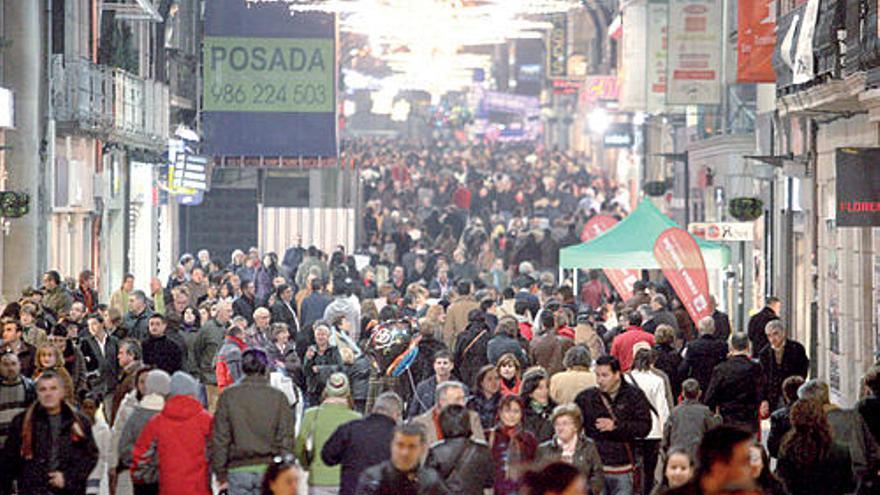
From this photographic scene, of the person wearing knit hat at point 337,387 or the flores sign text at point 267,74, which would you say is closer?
the person wearing knit hat at point 337,387

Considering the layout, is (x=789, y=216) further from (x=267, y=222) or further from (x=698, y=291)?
(x=267, y=222)

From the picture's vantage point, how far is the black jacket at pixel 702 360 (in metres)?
19.0

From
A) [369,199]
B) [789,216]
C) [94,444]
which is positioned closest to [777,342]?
[94,444]

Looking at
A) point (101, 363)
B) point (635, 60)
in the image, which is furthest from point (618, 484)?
point (635, 60)

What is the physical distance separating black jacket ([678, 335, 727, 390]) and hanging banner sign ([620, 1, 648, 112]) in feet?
76.4

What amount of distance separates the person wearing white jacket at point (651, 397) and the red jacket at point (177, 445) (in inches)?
145

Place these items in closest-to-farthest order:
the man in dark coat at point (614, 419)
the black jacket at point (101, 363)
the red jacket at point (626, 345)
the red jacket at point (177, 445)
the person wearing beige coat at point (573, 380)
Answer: the red jacket at point (177, 445), the man in dark coat at point (614, 419), the person wearing beige coat at point (573, 380), the black jacket at point (101, 363), the red jacket at point (626, 345)

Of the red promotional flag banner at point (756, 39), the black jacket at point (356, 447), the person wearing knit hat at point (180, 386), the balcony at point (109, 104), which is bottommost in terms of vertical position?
the black jacket at point (356, 447)

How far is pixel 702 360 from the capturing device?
62.5 feet

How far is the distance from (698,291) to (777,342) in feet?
18.6

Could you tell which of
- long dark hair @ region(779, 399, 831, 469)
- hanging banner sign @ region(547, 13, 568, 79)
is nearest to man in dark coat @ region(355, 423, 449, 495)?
long dark hair @ region(779, 399, 831, 469)

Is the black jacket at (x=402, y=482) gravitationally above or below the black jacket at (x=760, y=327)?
below

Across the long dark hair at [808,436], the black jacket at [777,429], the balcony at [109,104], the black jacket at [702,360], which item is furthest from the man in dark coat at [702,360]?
the balcony at [109,104]

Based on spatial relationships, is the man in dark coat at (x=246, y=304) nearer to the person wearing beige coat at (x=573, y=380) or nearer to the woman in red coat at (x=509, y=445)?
the person wearing beige coat at (x=573, y=380)
